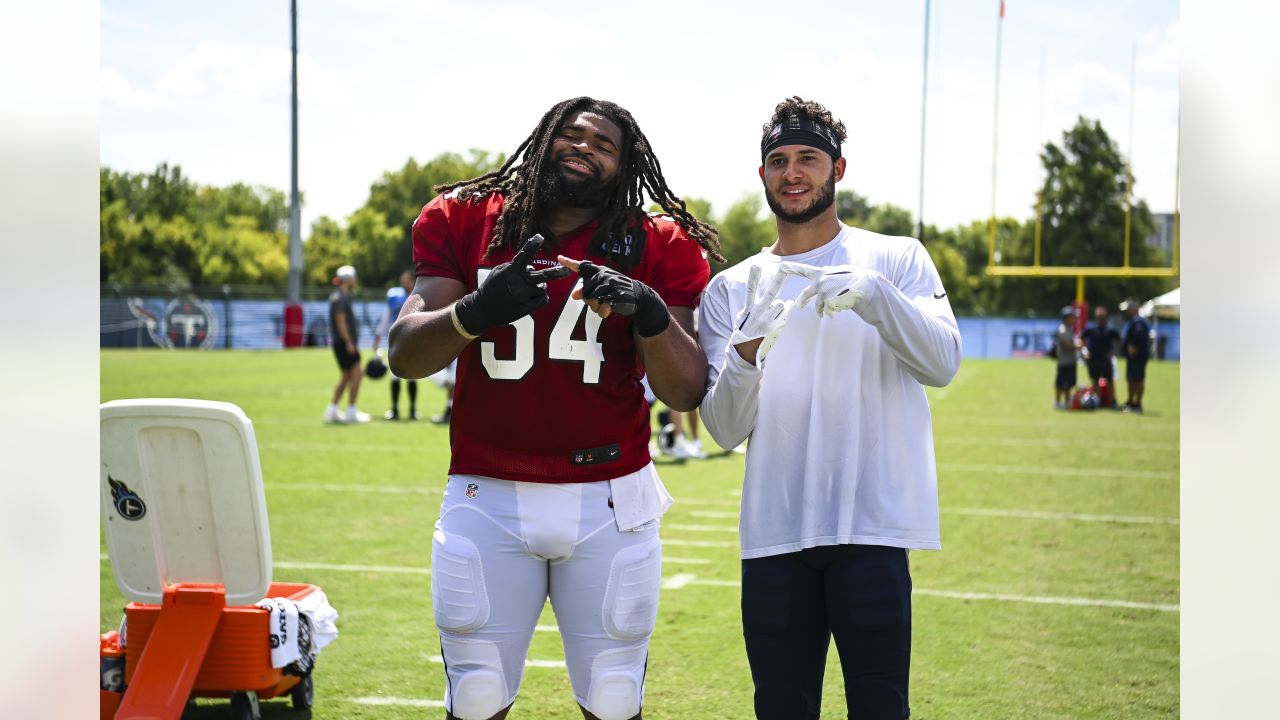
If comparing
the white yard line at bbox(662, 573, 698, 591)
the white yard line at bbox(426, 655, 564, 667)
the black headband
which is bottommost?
the white yard line at bbox(426, 655, 564, 667)

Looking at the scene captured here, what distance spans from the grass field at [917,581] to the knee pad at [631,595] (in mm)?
1530

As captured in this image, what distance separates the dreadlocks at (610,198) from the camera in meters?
2.86

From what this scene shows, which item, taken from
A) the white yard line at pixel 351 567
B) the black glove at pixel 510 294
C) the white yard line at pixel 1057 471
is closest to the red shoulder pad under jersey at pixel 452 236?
the black glove at pixel 510 294

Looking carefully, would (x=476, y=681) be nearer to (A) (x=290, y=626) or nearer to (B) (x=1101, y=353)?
(A) (x=290, y=626)

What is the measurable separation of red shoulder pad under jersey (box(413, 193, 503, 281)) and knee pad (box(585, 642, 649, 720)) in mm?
931

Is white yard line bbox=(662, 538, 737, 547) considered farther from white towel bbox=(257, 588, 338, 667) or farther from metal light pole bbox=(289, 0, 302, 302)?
metal light pole bbox=(289, 0, 302, 302)

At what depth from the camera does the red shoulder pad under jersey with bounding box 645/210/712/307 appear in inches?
115

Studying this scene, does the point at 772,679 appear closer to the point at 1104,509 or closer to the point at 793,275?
the point at 793,275

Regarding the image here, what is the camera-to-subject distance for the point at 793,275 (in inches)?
115

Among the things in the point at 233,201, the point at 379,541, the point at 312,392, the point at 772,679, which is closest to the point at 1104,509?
the point at 379,541

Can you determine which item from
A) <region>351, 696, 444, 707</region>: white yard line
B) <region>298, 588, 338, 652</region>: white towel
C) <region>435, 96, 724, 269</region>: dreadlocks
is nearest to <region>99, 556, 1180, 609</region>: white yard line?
<region>351, 696, 444, 707</region>: white yard line

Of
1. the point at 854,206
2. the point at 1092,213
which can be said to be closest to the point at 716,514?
the point at 1092,213

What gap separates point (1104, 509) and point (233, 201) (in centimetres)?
6041
